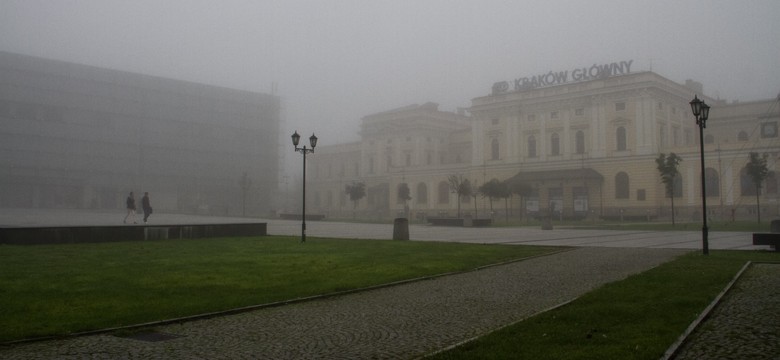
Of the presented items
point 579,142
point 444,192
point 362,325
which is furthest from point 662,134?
point 362,325

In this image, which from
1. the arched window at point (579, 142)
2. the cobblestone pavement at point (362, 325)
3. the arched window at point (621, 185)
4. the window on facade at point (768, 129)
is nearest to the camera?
the cobblestone pavement at point (362, 325)

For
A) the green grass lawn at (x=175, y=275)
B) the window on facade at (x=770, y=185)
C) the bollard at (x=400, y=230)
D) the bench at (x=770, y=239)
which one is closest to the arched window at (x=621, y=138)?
the window on facade at (x=770, y=185)

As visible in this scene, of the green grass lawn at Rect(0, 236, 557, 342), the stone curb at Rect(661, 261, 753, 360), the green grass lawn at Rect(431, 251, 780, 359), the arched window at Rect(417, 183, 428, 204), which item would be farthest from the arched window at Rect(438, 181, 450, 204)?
the stone curb at Rect(661, 261, 753, 360)

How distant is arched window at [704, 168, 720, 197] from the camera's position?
57.5 m

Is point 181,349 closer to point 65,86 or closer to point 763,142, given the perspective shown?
point 763,142

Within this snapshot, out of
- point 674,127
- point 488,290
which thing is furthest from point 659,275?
point 674,127

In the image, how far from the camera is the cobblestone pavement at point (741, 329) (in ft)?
18.7

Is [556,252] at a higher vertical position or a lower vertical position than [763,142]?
lower

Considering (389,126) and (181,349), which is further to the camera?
(389,126)

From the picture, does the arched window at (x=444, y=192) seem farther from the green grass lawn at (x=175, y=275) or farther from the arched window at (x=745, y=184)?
the green grass lawn at (x=175, y=275)

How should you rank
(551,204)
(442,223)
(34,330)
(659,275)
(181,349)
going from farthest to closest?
1. (551,204)
2. (442,223)
3. (659,275)
4. (34,330)
5. (181,349)

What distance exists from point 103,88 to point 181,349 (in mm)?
84548

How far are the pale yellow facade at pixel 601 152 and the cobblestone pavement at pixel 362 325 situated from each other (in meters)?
44.8

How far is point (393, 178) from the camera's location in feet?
296
